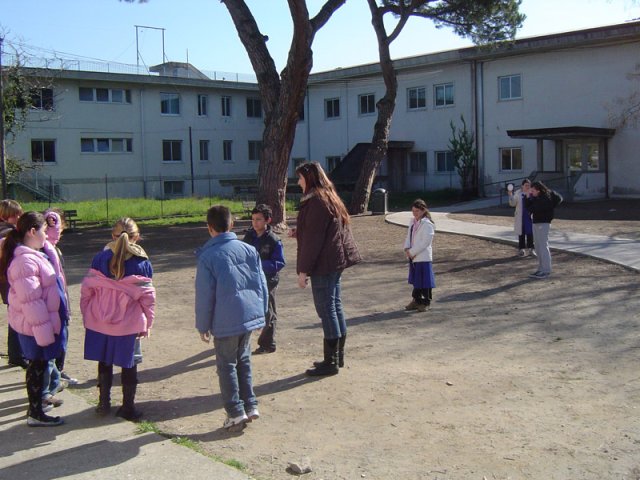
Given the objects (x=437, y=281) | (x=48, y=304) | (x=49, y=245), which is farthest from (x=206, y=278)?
(x=437, y=281)

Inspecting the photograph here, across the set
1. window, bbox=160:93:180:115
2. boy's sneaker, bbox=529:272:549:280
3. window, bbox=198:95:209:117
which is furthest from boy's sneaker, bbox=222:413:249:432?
window, bbox=198:95:209:117

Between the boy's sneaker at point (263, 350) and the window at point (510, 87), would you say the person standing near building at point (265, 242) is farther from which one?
the window at point (510, 87)

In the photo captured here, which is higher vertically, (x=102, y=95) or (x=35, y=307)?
(x=102, y=95)

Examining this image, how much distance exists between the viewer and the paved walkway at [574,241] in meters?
13.7

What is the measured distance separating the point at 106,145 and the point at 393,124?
1619 centimetres

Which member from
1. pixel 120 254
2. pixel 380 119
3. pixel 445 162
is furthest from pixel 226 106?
pixel 120 254

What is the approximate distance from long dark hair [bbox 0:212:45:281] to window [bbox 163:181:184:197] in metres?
38.1

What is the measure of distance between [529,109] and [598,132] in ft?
14.7

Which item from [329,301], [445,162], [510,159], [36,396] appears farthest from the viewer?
[445,162]

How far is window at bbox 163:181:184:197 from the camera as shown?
43.8 meters

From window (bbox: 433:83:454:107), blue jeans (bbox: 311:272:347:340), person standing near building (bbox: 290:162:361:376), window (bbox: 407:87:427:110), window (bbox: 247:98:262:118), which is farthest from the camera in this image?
window (bbox: 247:98:262:118)

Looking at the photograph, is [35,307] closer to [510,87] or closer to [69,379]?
[69,379]

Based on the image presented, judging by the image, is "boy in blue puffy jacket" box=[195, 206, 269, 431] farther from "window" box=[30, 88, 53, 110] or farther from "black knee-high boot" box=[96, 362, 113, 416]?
"window" box=[30, 88, 53, 110]

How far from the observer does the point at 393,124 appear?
40.9 meters
